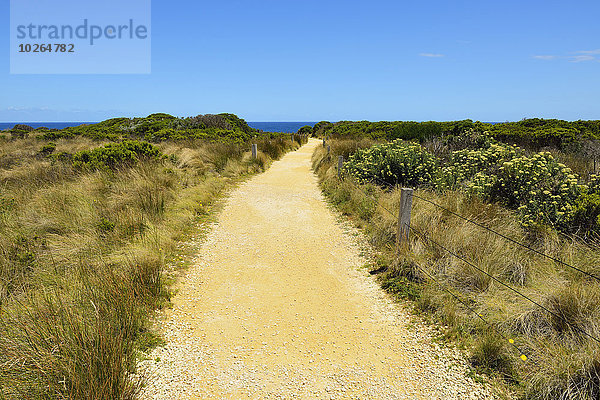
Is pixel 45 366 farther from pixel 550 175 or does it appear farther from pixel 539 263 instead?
pixel 550 175

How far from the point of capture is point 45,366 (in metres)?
2.46

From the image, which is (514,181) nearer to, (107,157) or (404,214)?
(404,214)

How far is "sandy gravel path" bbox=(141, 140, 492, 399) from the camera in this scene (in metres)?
2.98

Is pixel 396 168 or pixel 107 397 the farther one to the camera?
pixel 396 168

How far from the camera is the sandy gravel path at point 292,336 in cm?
298

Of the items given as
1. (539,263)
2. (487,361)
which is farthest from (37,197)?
(539,263)

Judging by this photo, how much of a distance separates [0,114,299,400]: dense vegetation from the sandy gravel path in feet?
1.27

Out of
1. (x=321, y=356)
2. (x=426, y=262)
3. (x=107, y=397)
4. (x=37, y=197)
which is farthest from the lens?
(x=37, y=197)

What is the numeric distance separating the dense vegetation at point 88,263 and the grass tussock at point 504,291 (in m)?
3.23

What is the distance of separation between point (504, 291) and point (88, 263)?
5.05 meters

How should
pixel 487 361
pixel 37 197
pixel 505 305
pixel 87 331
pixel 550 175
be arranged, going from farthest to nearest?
pixel 37 197, pixel 550 175, pixel 505 305, pixel 487 361, pixel 87 331

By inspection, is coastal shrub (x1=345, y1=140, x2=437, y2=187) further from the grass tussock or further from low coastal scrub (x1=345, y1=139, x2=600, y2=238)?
the grass tussock

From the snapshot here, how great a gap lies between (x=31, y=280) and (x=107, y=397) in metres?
2.56

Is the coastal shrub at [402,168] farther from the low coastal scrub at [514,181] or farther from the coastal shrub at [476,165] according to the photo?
the coastal shrub at [476,165]
